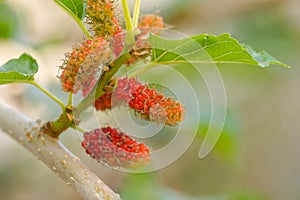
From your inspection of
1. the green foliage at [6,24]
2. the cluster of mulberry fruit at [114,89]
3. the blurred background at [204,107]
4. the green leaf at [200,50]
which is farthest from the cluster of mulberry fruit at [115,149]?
the green foliage at [6,24]

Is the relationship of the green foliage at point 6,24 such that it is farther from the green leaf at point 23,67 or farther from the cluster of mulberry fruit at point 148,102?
the cluster of mulberry fruit at point 148,102

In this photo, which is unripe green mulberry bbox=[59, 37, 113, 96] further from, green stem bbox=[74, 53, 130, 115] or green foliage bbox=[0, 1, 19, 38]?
green foliage bbox=[0, 1, 19, 38]

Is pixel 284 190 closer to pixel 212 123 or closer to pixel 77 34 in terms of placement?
pixel 77 34

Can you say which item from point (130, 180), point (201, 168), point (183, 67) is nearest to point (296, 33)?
point (201, 168)

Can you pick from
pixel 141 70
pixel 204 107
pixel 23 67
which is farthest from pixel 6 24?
pixel 141 70

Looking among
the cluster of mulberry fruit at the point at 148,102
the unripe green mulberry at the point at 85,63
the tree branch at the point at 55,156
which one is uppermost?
the cluster of mulberry fruit at the point at 148,102

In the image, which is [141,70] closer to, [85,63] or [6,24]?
[85,63]

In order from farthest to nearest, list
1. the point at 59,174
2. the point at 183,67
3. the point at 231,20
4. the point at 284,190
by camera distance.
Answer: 1. the point at 284,190
2. the point at 231,20
3. the point at 183,67
4. the point at 59,174
